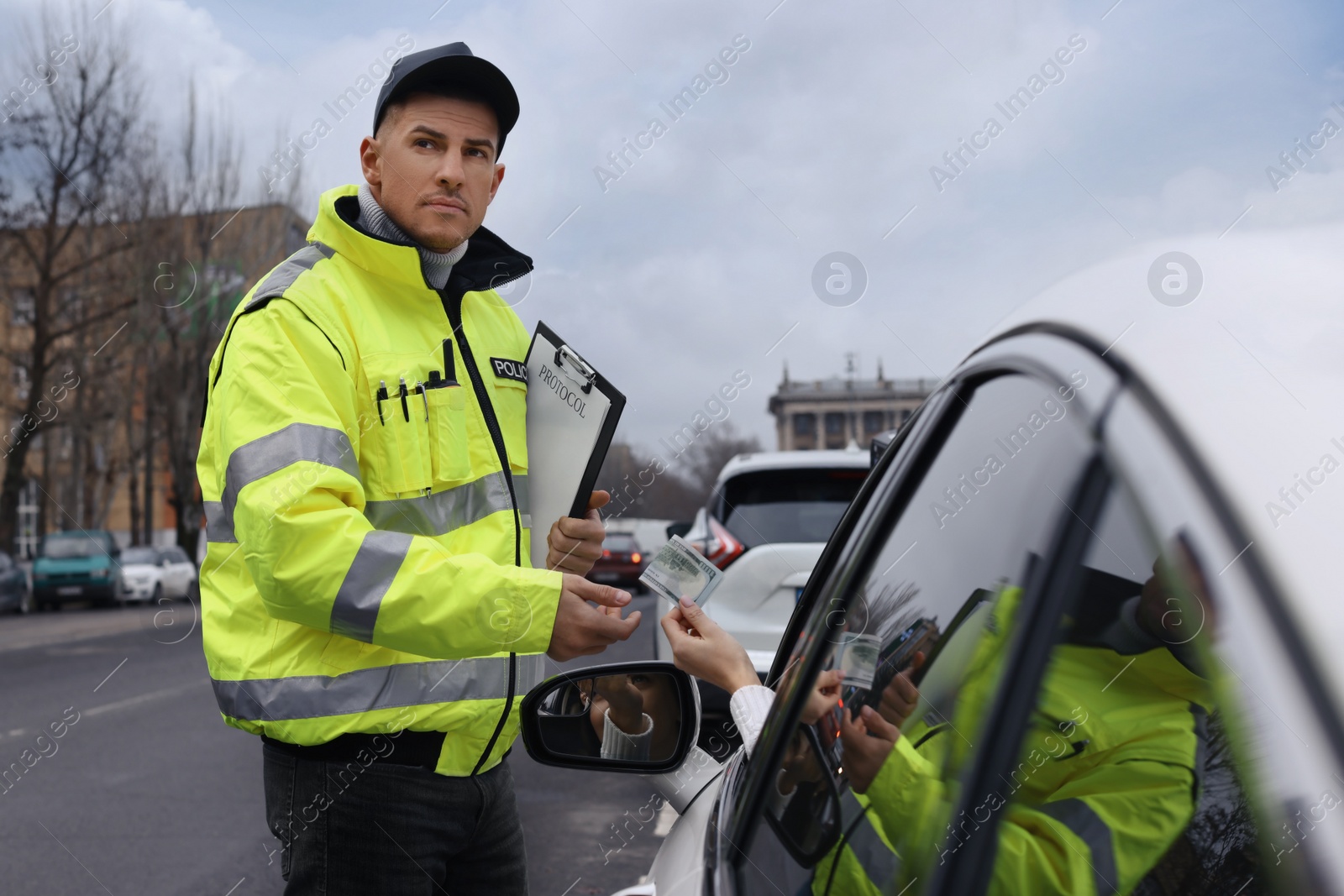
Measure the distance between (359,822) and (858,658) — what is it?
970 millimetres

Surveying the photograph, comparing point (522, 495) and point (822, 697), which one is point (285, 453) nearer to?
point (522, 495)

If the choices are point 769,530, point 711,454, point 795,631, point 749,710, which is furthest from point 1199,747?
point 711,454

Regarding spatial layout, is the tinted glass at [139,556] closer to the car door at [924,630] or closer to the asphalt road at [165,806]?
the asphalt road at [165,806]

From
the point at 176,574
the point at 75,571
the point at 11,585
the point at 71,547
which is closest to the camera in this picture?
the point at 11,585

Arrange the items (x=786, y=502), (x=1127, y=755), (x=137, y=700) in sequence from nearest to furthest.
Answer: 1. (x=1127, y=755)
2. (x=786, y=502)
3. (x=137, y=700)

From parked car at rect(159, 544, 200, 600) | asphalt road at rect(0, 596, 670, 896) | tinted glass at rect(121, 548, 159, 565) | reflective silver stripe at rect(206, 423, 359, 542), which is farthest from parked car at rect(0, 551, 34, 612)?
reflective silver stripe at rect(206, 423, 359, 542)

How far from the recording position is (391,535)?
1.70m

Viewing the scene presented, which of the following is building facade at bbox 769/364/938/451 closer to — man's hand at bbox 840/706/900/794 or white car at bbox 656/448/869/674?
white car at bbox 656/448/869/674

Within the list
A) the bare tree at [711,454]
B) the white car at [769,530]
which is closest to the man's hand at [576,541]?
the white car at [769,530]

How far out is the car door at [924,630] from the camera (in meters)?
0.88

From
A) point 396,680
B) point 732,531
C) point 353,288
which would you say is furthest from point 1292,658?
point 732,531

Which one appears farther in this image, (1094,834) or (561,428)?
(561,428)

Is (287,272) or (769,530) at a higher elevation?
(287,272)

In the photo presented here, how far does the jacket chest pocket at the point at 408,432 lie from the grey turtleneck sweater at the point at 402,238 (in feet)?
0.71
